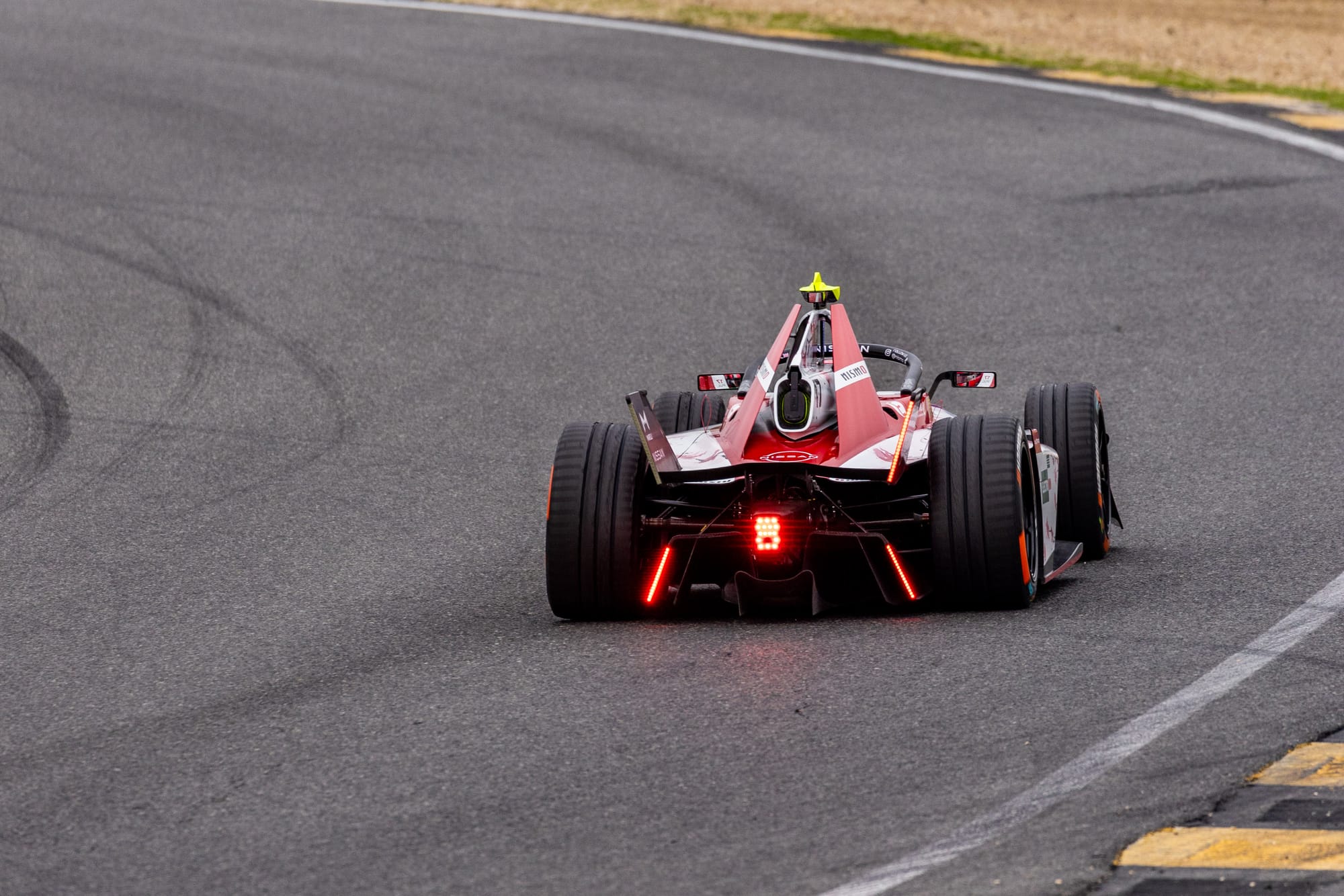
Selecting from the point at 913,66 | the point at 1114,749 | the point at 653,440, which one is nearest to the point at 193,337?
the point at 653,440

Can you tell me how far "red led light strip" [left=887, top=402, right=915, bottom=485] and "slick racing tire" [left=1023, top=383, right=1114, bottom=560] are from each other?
112 centimetres

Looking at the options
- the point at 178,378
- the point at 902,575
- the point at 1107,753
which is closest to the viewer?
the point at 1107,753

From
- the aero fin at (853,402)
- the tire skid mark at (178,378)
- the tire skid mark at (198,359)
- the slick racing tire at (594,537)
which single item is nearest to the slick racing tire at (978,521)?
the aero fin at (853,402)

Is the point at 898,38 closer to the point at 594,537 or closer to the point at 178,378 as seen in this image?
the point at 178,378

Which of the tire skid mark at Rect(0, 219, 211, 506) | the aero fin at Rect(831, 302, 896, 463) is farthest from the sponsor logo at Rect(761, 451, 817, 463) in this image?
the tire skid mark at Rect(0, 219, 211, 506)

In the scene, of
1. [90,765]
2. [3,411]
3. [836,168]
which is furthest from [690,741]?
[836,168]

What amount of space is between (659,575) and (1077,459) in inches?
92.6

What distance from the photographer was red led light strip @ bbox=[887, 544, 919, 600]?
295 inches

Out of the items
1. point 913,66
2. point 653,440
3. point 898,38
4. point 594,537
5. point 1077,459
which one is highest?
point 898,38

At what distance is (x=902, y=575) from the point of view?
752 centimetres

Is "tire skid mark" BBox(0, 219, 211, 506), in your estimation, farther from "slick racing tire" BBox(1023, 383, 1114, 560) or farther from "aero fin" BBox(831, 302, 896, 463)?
"slick racing tire" BBox(1023, 383, 1114, 560)

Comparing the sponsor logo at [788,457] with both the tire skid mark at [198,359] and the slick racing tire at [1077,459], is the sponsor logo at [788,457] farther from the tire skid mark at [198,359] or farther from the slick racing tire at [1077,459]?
the tire skid mark at [198,359]

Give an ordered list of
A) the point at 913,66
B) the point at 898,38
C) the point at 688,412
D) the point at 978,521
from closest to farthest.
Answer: the point at 978,521, the point at 688,412, the point at 913,66, the point at 898,38

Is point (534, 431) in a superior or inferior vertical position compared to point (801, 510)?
inferior
